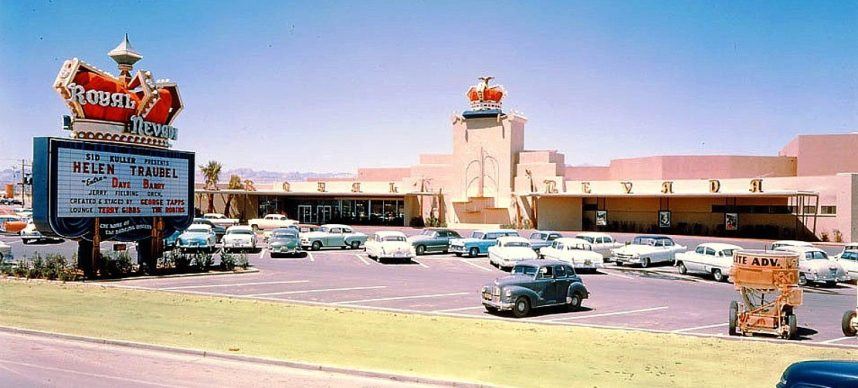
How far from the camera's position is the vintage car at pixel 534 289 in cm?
1780

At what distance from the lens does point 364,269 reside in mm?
28766

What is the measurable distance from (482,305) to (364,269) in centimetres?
1004

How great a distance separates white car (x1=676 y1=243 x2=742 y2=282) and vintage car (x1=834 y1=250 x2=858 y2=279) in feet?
12.2

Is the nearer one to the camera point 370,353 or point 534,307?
point 370,353

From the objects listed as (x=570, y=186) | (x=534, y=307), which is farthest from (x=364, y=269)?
(x=570, y=186)

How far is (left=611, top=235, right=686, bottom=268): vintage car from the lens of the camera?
103ft

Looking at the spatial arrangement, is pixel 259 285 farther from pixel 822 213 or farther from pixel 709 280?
pixel 822 213

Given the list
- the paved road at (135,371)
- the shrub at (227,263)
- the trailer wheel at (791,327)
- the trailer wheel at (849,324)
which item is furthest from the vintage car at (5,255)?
the trailer wheel at (849,324)

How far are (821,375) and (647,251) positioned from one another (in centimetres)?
2439

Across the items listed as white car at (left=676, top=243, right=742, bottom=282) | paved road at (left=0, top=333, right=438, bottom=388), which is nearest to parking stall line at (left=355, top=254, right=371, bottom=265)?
white car at (left=676, top=243, right=742, bottom=282)

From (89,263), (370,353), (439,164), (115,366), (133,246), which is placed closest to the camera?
(115,366)

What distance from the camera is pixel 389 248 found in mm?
32031

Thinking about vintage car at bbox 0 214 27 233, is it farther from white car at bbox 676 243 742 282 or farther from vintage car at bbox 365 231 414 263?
white car at bbox 676 243 742 282

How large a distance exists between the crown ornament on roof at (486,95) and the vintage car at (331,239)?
20246mm
